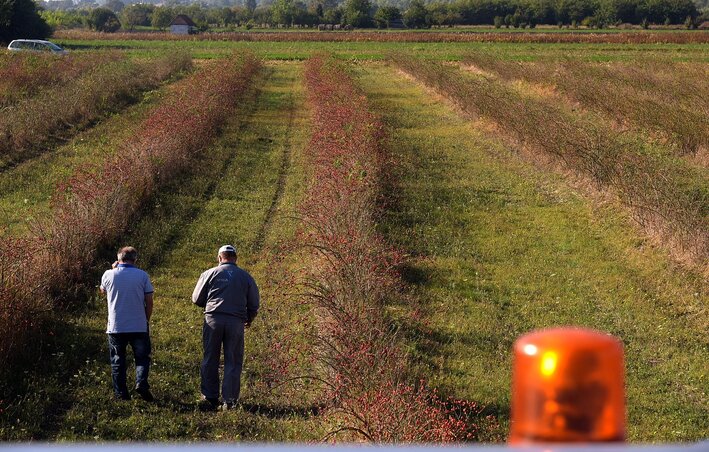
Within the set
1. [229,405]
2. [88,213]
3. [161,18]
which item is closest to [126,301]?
[229,405]

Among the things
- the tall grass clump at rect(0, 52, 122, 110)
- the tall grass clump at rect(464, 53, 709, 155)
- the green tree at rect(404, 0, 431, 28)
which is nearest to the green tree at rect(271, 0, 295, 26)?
the green tree at rect(404, 0, 431, 28)

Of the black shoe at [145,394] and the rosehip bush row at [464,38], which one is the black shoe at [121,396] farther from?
the rosehip bush row at [464,38]

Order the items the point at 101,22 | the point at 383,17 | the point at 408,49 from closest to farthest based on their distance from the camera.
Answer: the point at 408,49 < the point at 383,17 < the point at 101,22

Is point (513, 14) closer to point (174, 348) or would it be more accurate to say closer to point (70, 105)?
point (70, 105)

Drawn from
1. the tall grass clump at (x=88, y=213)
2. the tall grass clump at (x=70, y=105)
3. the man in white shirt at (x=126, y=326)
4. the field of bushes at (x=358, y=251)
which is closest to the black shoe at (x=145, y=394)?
the man in white shirt at (x=126, y=326)

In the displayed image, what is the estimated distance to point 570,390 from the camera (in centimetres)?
76

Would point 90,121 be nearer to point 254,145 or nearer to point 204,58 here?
point 254,145

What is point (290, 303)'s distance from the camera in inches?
415

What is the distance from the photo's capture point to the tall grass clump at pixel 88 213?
890 cm

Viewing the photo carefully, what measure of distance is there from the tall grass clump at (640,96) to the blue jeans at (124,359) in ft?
49.4

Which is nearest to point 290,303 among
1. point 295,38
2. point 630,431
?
point 630,431

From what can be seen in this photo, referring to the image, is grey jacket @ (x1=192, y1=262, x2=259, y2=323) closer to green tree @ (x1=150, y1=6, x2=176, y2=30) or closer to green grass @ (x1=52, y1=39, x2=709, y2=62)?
green grass @ (x1=52, y1=39, x2=709, y2=62)

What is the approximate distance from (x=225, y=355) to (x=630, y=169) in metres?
9.68

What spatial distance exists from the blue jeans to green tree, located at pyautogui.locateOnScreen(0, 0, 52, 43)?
168ft
